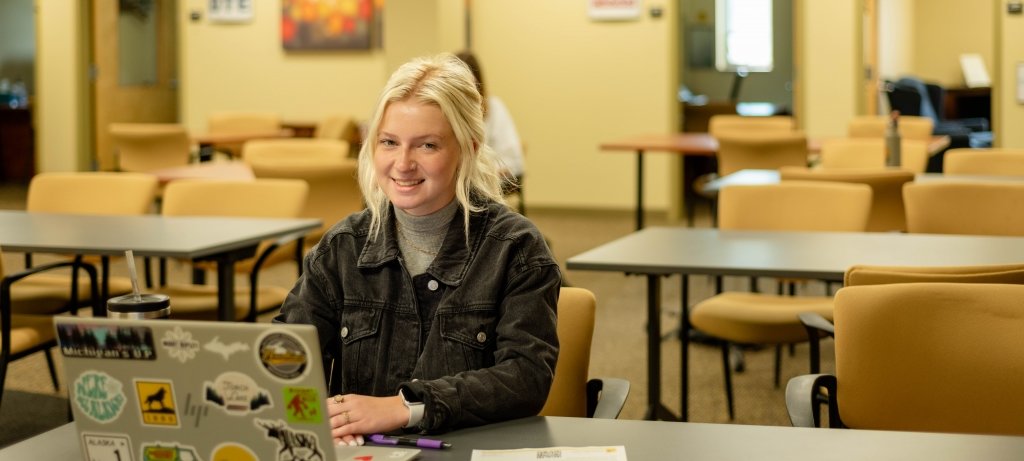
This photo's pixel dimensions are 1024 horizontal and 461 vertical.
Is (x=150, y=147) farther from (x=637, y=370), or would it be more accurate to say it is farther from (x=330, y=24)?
(x=637, y=370)

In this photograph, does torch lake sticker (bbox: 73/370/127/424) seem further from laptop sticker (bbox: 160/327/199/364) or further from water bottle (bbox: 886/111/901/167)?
water bottle (bbox: 886/111/901/167)

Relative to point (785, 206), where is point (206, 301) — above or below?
below

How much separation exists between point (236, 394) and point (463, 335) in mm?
740

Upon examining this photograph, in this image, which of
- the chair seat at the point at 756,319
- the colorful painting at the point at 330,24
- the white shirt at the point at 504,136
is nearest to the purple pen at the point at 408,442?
the chair seat at the point at 756,319

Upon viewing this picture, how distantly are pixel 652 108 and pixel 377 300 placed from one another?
882cm

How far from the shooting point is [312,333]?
1.24 meters

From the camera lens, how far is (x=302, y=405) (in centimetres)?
126

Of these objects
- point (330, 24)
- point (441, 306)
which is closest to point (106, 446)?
point (441, 306)

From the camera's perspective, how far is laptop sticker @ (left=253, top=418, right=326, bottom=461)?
1.27 meters

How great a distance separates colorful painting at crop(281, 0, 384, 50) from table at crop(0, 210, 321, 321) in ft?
23.4

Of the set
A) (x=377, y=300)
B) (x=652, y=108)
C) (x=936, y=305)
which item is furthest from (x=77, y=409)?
(x=652, y=108)

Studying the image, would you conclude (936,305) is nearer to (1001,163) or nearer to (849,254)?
(849,254)

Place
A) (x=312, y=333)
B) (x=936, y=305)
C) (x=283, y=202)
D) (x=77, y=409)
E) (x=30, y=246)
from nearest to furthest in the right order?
(x=312, y=333) → (x=77, y=409) → (x=936, y=305) → (x=30, y=246) → (x=283, y=202)

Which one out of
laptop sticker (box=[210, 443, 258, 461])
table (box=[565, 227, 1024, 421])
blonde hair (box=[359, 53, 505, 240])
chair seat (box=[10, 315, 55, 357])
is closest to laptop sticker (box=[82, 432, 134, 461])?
laptop sticker (box=[210, 443, 258, 461])
